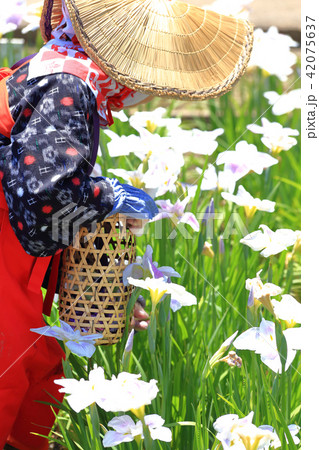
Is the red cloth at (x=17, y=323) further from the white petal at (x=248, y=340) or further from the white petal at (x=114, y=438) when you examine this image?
the white petal at (x=248, y=340)

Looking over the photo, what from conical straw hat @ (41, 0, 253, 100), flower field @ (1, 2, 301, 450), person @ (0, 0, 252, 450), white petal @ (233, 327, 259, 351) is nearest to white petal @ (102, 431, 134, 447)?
flower field @ (1, 2, 301, 450)

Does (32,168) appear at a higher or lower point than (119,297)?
higher

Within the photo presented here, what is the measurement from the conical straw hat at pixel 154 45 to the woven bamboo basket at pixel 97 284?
25 centimetres

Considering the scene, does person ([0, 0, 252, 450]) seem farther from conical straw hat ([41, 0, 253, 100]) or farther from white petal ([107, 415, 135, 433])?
white petal ([107, 415, 135, 433])

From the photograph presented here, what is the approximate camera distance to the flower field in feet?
3.00

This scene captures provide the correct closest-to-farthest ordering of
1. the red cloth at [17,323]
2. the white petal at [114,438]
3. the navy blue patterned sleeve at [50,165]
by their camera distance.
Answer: the white petal at [114,438] → the navy blue patterned sleeve at [50,165] → the red cloth at [17,323]

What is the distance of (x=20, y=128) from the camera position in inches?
42.4

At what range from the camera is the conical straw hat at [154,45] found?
43.6 inches

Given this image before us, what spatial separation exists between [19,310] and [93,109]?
0.39 metres

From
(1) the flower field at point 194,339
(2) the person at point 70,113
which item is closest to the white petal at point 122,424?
(1) the flower field at point 194,339
